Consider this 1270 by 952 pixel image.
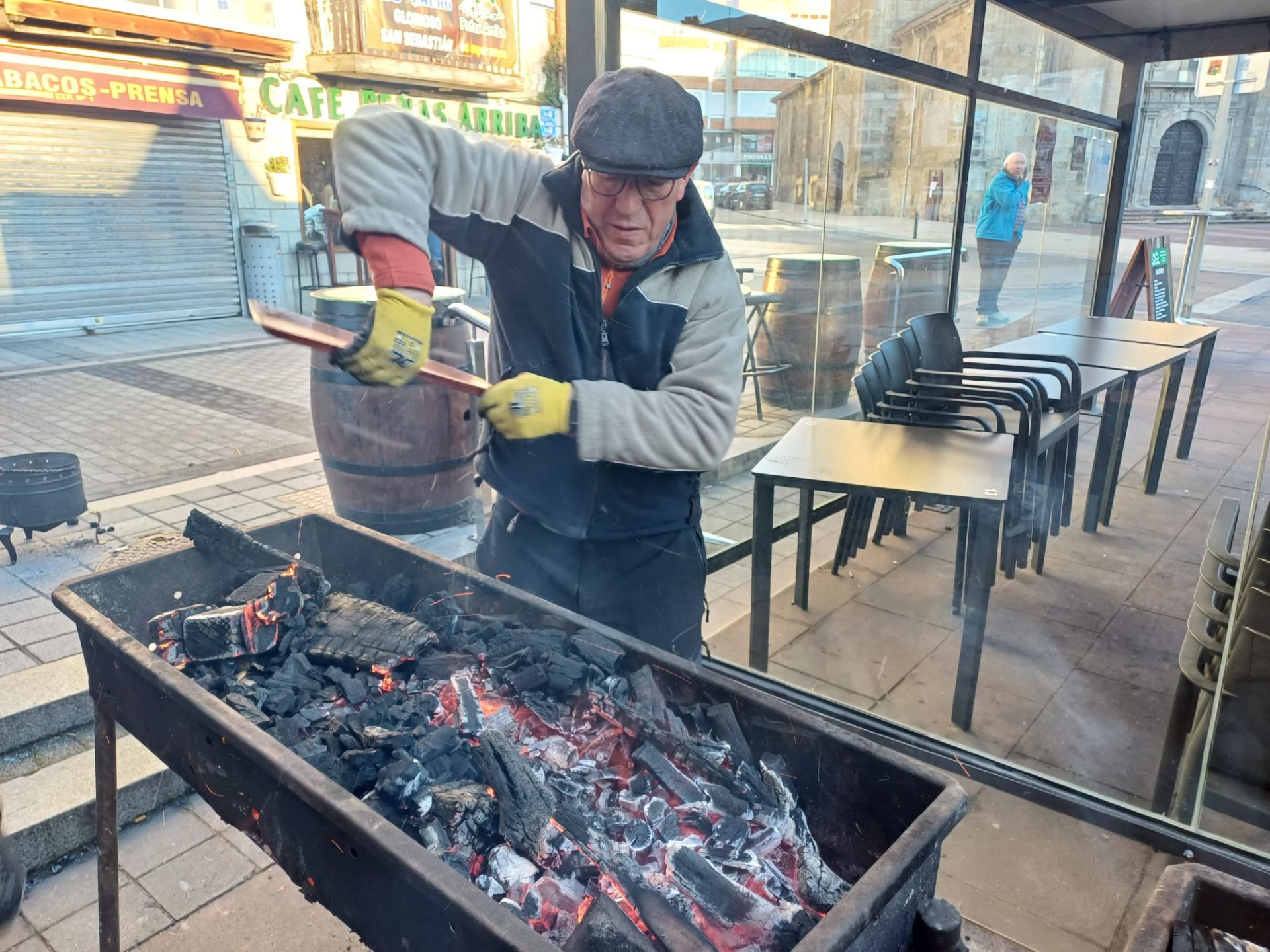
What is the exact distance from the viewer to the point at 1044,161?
401 centimetres

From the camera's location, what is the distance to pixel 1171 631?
10.4ft

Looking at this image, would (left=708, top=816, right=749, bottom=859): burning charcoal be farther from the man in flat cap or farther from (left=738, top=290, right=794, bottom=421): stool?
(left=738, top=290, right=794, bottom=421): stool

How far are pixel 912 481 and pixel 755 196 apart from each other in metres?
1.46

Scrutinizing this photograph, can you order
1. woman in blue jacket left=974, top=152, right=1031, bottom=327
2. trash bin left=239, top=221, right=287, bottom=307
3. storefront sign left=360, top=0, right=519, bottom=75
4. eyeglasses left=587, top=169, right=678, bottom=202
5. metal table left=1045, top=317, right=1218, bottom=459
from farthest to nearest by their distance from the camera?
1. trash bin left=239, top=221, right=287, bottom=307
2. storefront sign left=360, top=0, right=519, bottom=75
3. woman in blue jacket left=974, top=152, right=1031, bottom=327
4. metal table left=1045, top=317, right=1218, bottom=459
5. eyeglasses left=587, top=169, right=678, bottom=202

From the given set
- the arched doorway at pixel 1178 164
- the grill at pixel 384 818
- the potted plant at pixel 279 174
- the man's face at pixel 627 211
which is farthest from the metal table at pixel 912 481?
the potted plant at pixel 279 174

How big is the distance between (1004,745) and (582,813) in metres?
2.07

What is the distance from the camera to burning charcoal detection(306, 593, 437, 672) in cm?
167

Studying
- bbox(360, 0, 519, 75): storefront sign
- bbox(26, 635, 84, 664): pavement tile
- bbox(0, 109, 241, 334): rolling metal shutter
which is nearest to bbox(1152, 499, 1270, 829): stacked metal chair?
bbox(26, 635, 84, 664): pavement tile

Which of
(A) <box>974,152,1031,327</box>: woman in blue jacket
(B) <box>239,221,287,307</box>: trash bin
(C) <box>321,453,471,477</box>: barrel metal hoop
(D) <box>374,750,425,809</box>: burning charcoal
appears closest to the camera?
(D) <box>374,750,425,809</box>: burning charcoal

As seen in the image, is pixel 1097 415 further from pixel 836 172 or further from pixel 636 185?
pixel 636 185

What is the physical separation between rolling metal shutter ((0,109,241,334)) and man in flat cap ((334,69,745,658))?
8.98 metres

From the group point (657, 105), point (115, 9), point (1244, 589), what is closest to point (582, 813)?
point (657, 105)

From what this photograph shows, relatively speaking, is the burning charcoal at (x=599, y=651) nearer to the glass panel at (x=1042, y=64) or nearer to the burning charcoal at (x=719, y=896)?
the burning charcoal at (x=719, y=896)

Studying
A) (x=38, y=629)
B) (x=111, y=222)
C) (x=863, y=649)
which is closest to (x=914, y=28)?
(x=863, y=649)
